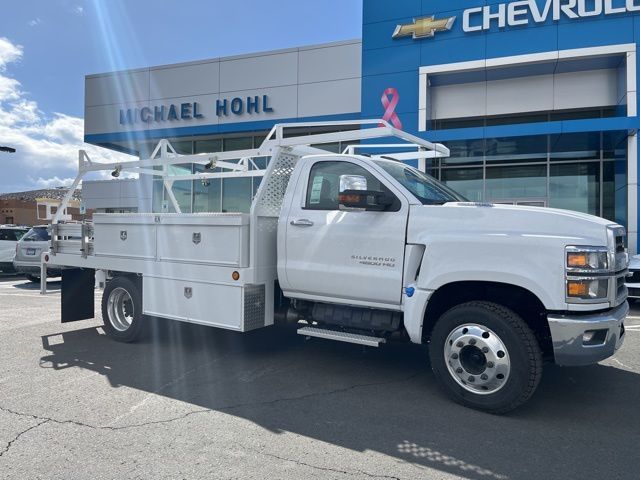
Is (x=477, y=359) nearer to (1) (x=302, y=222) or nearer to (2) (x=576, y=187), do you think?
(1) (x=302, y=222)

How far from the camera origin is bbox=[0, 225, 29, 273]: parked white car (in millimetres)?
15977

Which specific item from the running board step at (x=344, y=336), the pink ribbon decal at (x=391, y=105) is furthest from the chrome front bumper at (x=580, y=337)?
the pink ribbon decal at (x=391, y=105)

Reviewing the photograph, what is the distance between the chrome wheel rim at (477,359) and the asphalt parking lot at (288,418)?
0.26m

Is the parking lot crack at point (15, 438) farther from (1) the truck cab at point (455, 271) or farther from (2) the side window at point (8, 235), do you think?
(2) the side window at point (8, 235)

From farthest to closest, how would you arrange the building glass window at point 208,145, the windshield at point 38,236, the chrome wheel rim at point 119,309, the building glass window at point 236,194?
1. the building glass window at point 208,145
2. the building glass window at point 236,194
3. the windshield at point 38,236
4. the chrome wheel rim at point 119,309

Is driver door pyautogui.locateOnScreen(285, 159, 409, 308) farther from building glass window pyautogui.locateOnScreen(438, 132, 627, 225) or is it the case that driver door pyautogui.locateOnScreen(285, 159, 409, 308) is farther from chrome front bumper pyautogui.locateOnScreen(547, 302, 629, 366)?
building glass window pyautogui.locateOnScreen(438, 132, 627, 225)

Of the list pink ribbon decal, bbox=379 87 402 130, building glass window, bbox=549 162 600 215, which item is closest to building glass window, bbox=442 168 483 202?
building glass window, bbox=549 162 600 215

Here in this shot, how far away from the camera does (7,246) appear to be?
1622 cm

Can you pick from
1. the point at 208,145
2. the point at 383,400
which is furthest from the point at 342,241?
the point at 208,145

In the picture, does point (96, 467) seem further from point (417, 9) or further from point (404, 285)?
point (417, 9)

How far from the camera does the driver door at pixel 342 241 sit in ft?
15.8

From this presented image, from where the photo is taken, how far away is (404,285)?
4.72 m

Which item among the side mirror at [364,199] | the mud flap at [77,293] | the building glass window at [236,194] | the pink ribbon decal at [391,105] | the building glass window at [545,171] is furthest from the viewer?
the building glass window at [236,194]

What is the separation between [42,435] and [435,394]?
3.34 metres
